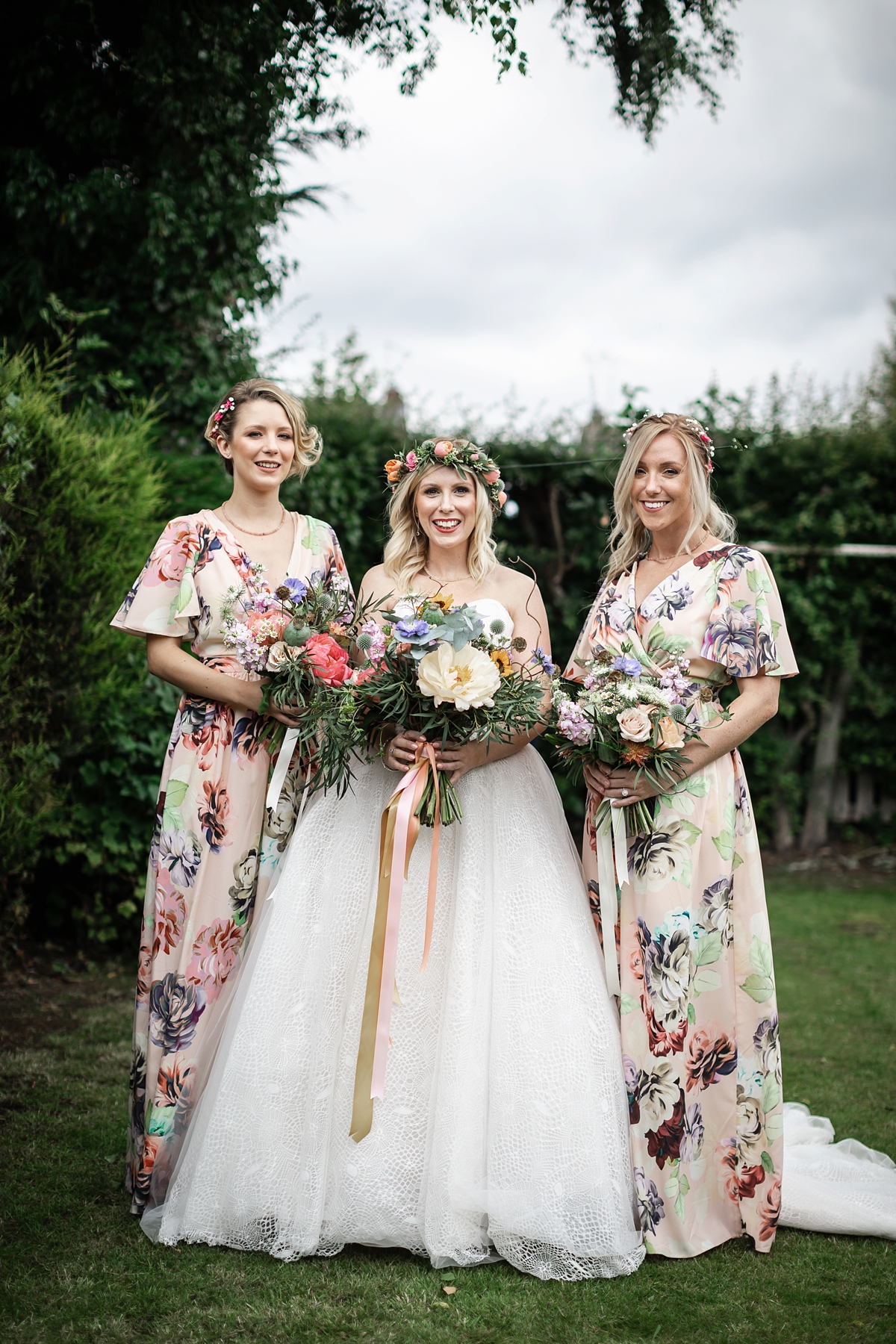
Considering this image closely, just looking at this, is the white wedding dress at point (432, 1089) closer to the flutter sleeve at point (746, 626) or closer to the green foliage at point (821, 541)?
the flutter sleeve at point (746, 626)

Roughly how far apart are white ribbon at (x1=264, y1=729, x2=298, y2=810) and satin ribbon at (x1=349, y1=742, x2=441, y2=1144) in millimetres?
348

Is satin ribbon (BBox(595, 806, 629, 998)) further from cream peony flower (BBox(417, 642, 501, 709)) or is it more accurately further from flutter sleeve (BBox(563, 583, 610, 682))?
cream peony flower (BBox(417, 642, 501, 709))

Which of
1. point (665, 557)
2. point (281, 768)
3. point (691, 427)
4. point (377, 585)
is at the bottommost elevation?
point (281, 768)

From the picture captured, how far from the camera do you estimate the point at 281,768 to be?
3133 millimetres

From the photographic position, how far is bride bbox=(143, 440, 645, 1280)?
2705 mm

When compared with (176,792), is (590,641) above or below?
above

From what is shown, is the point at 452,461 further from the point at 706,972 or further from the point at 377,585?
the point at 706,972

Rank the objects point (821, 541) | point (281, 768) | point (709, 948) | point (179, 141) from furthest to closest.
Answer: point (821, 541), point (179, 141), point (281, 768), point (709, 948)

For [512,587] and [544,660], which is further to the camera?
[512,587]

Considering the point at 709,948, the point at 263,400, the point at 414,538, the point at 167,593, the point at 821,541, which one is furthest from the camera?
the point at 821,541

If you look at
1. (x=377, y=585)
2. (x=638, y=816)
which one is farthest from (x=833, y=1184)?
(x=377, y=585)

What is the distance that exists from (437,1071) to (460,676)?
3.63 feet

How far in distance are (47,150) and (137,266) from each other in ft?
2.87

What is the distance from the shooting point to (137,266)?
6.67 metres
